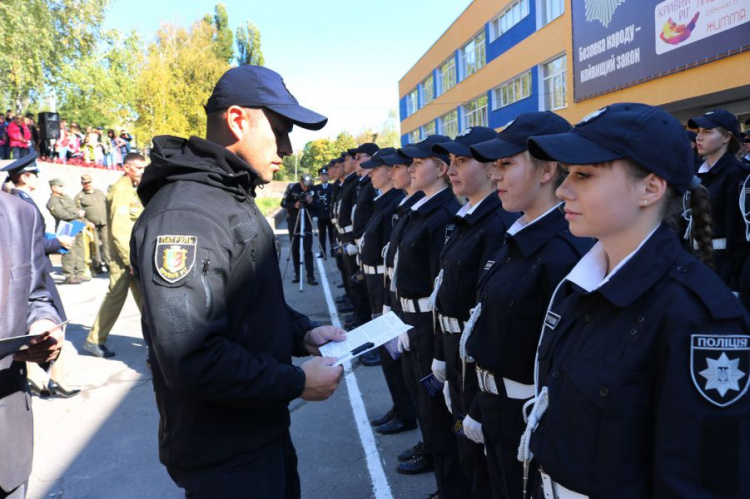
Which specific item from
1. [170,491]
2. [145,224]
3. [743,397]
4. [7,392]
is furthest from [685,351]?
[170,491]

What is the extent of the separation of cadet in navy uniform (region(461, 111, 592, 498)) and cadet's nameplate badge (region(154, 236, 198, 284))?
126 cm

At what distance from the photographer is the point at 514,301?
7.79 ft

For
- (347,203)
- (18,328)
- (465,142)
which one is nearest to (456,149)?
(465,142)

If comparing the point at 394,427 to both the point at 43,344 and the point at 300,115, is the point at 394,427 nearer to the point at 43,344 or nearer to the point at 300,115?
the point at 43,344

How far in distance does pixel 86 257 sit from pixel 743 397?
1358 cm

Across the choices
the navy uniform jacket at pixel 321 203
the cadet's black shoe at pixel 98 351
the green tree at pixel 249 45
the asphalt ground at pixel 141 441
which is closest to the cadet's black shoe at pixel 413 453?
the asphalt ground at pixel 141 441

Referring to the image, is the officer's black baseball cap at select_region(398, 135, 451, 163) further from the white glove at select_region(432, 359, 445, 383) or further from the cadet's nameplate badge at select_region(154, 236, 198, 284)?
the cadet's nameplate badge at select_region(154, 236, 198, 284)

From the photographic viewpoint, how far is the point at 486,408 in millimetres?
2490

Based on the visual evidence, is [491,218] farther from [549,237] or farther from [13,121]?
[13,121]

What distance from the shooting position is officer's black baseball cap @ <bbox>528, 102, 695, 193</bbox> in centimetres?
160

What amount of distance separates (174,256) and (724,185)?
18.2ft

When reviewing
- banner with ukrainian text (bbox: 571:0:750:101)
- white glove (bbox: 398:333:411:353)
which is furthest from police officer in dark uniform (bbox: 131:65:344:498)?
banner with ukrainian text (bbox: 571:0:750:101)

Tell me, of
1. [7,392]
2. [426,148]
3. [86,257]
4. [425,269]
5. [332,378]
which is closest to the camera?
[332,378]

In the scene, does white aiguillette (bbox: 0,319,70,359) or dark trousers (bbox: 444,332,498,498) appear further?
dark trousers (bbox: 444,332,498,498)
